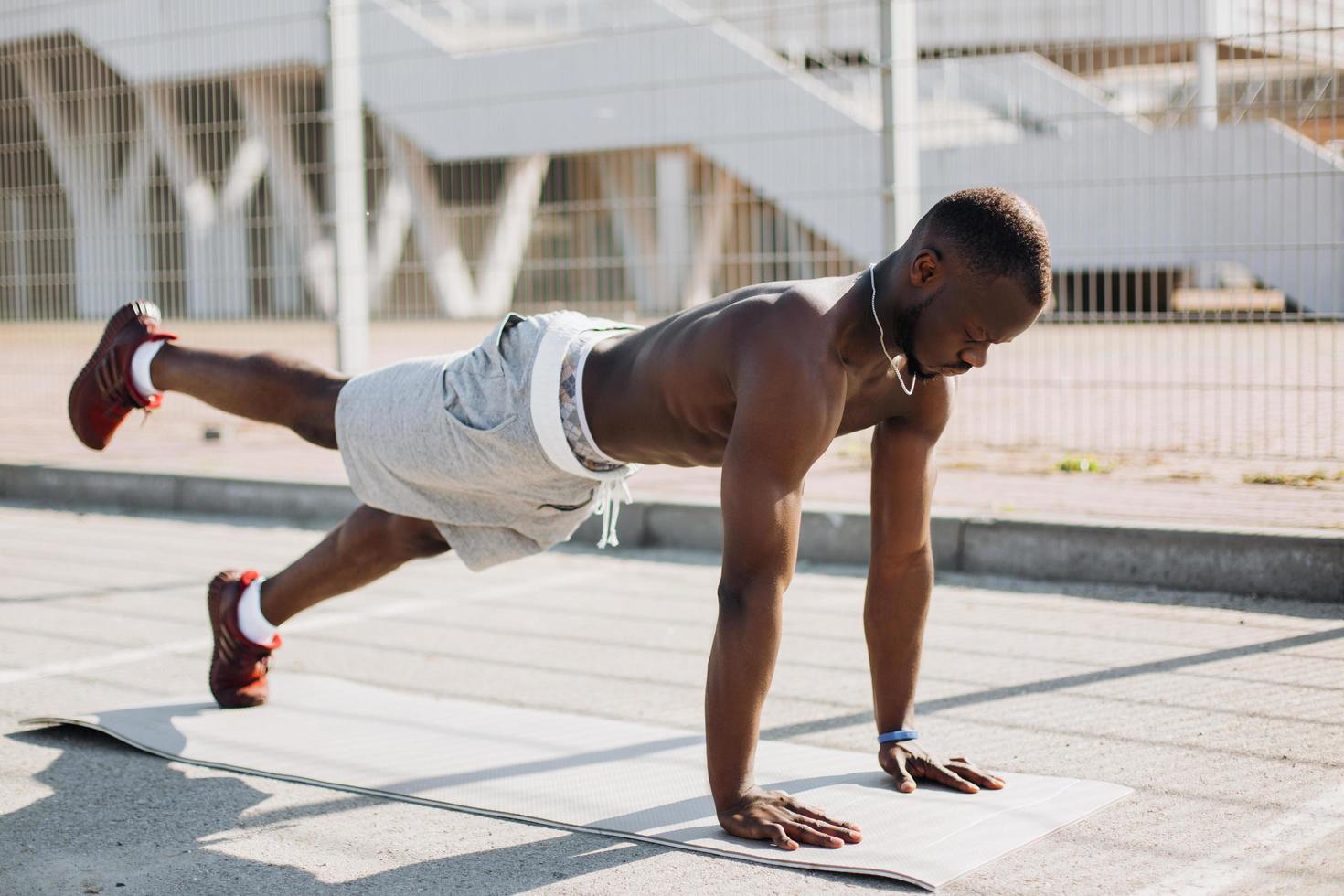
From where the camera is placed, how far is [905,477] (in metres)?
3.51

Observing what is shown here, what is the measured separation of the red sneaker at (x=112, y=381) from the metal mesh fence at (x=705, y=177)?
341 cm

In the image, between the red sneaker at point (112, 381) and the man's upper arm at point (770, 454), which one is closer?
the man's upper arm at point (770, 454)

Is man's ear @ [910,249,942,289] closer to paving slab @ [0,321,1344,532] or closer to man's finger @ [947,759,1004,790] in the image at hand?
man's finger @ [947,759,1004,790]

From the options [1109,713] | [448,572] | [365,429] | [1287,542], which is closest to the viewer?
[365,429]

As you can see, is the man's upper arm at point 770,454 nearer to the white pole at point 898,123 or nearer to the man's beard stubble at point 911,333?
the man's beard stubble at point 911,333

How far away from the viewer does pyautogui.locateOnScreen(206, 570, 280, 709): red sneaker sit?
4.15 meters

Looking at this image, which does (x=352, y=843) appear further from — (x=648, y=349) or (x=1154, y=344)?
(x=1154, y=344)

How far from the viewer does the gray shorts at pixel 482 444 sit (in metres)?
3.49

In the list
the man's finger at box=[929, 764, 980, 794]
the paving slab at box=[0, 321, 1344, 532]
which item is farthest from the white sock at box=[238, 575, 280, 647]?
the man's finger at box=[929, 764, 980, 794]

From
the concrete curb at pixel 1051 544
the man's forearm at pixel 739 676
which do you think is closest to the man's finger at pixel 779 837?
the man's forearm at pixel 739 676

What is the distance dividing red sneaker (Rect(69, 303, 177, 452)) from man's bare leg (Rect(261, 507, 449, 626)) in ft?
2.19

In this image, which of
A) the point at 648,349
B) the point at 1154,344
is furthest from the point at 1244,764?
the point at 1154,344

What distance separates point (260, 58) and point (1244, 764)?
778 cm

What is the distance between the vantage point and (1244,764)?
349cm
